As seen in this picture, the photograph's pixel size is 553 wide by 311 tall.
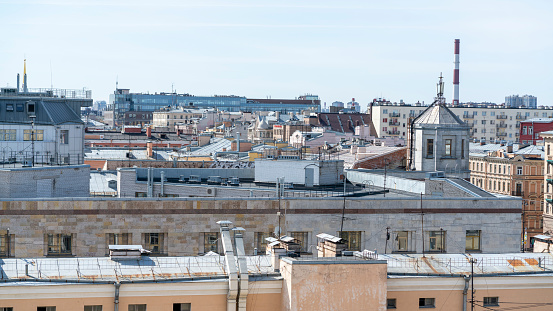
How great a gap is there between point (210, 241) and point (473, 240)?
13405 millimetres

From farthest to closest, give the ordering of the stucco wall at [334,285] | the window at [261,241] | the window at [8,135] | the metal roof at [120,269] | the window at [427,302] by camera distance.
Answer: the window at [8,135] → the window at [261,241] → the window at [427,302] → the metal roof at [120,269] → the stucco wall at [334,285]

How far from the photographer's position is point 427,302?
32.2 meters

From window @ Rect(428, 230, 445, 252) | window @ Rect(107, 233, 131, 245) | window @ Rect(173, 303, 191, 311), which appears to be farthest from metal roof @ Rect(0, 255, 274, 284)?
window @ Rect(428, 230, 445, 252)

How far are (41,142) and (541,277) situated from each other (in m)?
39.8

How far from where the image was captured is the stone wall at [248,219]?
44.8m

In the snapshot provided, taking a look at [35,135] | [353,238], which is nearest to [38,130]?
[35,135]

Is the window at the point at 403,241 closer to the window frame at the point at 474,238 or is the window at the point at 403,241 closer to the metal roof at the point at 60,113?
the window frame at the point at 474,238

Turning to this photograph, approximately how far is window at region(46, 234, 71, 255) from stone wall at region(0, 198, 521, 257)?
0.88 feet

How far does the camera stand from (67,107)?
6681cm

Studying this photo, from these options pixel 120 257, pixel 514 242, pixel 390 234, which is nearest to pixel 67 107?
pixel 390 234

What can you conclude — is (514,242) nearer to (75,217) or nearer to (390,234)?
(390,234)

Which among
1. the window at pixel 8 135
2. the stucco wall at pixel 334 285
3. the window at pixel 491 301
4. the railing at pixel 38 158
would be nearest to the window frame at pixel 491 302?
the window at pixel 491 301

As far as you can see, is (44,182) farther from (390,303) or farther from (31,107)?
(390,303)

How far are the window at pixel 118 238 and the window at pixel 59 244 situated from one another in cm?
185
